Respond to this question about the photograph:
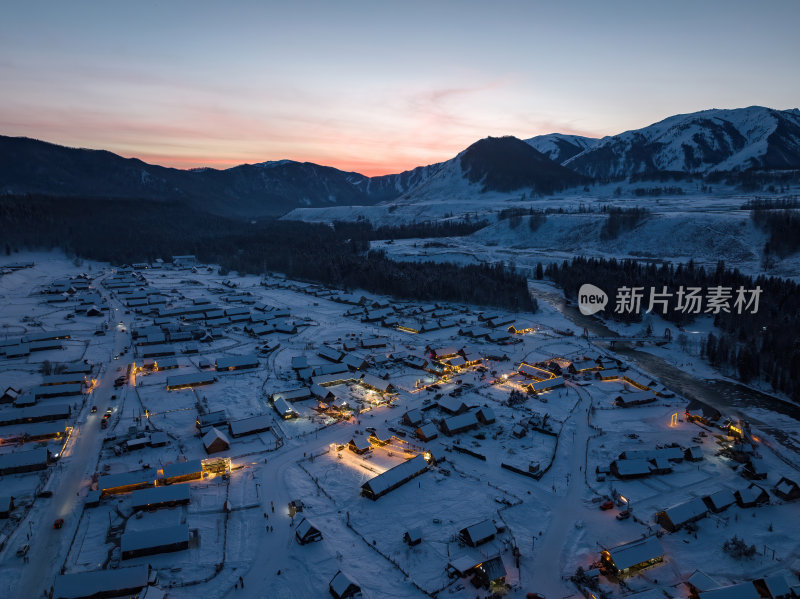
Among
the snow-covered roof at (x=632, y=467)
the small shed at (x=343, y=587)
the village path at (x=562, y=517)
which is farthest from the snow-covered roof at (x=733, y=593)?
the small shed at (x=343, y=587)

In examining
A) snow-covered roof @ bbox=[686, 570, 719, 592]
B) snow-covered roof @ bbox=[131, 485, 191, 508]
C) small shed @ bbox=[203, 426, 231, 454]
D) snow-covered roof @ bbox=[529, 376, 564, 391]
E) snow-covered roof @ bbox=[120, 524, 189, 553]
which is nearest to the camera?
snow-covered roof @ bbox=[686, 570, 719, 592]

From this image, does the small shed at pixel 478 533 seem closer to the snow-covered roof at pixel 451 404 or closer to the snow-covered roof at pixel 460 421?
the snow-covered roof at pixel 460 421

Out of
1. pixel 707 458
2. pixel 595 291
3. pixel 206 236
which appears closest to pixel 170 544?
pixel 707 458

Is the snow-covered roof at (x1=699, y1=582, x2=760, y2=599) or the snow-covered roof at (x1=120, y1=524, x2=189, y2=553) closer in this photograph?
the snow-covered roof at (x1=699, y1=582, x2=760, y2=599)

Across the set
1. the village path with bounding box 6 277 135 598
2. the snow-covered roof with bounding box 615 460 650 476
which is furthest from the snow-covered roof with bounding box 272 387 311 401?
the snow-covered roof with bounding box 615 460 650 476

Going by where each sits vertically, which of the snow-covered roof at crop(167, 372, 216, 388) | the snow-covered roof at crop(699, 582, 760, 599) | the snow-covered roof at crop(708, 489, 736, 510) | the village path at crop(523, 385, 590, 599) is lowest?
the snow-covered roof at crop(167, 372, 216, 388)

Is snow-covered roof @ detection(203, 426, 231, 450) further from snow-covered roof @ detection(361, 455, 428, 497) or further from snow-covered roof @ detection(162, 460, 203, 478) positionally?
snow-covered roof @ detection(361, 455, 428, 497)
